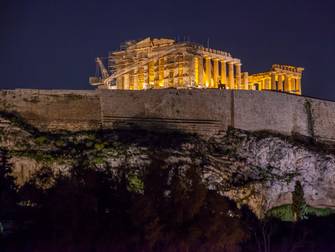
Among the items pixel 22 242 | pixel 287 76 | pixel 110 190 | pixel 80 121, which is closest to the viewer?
pixel 22 242

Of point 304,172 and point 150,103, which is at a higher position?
point 150,103

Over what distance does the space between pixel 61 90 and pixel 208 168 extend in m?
10.3

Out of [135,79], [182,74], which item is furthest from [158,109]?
[135,79]

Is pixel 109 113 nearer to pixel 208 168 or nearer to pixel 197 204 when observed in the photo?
pixel 208 168

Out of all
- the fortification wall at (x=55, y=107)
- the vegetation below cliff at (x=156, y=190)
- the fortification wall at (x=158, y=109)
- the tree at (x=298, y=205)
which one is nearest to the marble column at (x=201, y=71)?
the fortification wall at (x=158, y=109)

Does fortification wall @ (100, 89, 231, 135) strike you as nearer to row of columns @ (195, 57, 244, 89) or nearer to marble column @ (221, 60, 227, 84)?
row of columns @ (195, 57, 244, 89)

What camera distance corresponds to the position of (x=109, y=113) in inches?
1895

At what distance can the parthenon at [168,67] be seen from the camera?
206 ft

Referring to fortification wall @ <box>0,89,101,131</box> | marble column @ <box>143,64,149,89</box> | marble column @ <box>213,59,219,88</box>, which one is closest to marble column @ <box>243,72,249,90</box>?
marble column @ <box>213,59,219,88</box>

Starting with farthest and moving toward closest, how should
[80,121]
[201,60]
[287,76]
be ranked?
[287,76] < [201,60] < [80,121]

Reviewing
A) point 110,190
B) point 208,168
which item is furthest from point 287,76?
point 110,190

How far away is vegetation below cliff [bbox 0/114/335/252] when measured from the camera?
121 ft

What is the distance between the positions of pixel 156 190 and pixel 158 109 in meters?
11.5

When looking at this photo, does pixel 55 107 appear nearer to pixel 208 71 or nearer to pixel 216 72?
pixel 208 71
